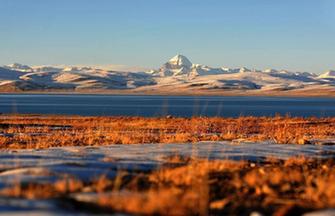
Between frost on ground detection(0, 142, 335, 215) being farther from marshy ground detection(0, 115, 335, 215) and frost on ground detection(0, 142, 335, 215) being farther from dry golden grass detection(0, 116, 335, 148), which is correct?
dry golden grass detection(0, 116, 335, 148)

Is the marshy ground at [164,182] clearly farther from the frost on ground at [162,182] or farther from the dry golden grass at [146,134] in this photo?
the dry golden grass at [146,134]

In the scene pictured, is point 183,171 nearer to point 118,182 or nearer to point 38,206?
point 118,182

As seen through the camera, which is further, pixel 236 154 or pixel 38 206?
pixel 236 154

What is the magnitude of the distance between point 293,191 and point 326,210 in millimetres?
2024

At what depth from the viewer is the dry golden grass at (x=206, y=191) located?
852 cm

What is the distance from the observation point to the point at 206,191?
9.56 m

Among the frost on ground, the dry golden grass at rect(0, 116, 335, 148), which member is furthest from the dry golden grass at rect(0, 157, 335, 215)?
the dry golden grass at rect(0, 116, 335, 148)

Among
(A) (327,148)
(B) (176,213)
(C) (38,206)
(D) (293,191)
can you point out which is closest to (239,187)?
(D) (293,191)

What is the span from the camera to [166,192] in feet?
30.9

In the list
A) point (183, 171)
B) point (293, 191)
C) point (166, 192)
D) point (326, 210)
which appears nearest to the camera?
point (326, 210)

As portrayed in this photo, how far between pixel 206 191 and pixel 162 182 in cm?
164

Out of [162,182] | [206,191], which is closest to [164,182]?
[162,182]

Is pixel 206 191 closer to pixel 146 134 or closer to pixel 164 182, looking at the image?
pixel 164 182

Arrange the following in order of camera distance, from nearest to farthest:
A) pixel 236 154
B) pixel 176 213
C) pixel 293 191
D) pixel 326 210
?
pixel 176 213 → pixel 326 210 → pixel 293 191 → pixel 236 154
